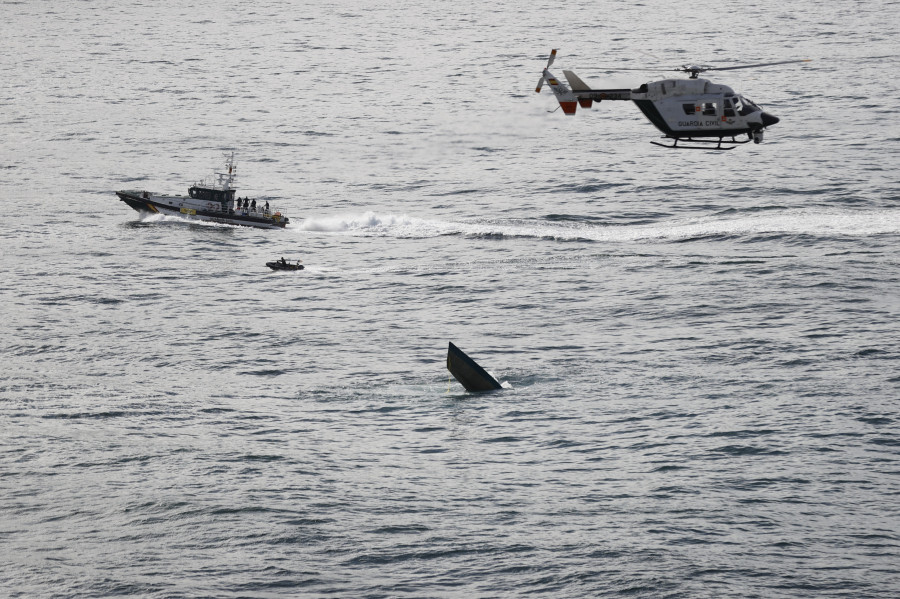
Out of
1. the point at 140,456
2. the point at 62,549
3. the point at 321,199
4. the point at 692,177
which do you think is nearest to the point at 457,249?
the point at 321,199

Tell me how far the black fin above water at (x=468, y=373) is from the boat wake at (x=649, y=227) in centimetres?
4499

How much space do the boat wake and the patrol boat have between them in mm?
4436

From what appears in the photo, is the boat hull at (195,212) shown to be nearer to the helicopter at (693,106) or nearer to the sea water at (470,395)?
the sea water at (470,395)

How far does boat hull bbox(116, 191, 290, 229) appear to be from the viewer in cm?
15762

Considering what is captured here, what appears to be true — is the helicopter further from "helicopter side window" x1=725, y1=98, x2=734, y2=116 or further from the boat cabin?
the boat cabin

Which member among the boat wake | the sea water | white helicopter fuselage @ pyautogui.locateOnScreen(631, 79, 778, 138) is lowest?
the sea water

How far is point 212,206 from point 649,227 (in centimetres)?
5600

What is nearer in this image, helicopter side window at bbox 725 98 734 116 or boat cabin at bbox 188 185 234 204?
helicopter side window at bbox 725 98 734 116

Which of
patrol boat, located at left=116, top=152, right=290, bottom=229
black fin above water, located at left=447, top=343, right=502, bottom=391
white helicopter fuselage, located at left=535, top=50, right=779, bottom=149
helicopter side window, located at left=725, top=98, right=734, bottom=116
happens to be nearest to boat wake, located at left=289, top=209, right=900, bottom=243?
patrol boat, located at left=116, top=152, right=290, bottom=229

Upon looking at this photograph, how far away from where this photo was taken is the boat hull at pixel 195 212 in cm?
15762

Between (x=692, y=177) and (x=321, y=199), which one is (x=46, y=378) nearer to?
(x=321, y=199)

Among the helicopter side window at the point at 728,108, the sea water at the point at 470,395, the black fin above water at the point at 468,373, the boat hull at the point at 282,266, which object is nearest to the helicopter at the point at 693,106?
the helicopter side window at the point at 728,108

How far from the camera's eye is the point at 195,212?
161250 millimetres

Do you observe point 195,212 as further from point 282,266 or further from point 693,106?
point 693,106
